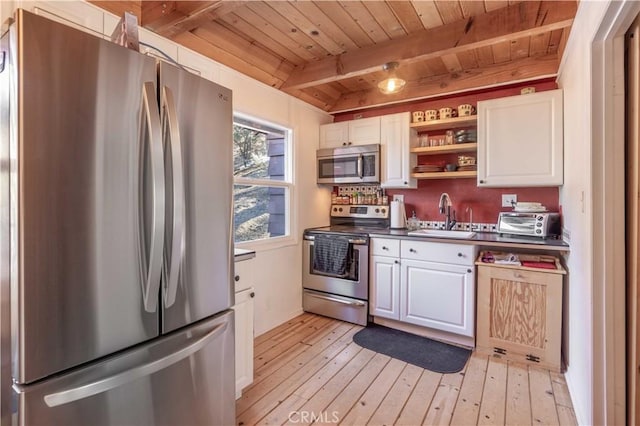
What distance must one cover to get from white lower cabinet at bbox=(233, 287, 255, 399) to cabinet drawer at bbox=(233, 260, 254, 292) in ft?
0.11

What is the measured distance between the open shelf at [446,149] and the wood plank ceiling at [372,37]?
1.86ft

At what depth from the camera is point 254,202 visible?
9.57 ft

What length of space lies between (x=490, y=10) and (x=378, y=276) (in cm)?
221

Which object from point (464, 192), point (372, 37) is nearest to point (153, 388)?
point (372, 37)

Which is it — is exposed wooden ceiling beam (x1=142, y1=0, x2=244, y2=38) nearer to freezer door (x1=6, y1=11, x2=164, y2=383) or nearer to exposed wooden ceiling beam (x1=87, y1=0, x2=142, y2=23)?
exposed wooden ceiling beam (x1=87, y1=0, x2=142, y2=23)

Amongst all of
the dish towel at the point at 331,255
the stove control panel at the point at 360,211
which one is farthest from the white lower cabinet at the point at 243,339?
the stove control panel at the point at 360,211

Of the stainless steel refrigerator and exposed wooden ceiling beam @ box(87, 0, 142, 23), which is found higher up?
exposed wooden ceiling beam @ box(87, 0, 142, 23)

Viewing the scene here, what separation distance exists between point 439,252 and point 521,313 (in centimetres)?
71

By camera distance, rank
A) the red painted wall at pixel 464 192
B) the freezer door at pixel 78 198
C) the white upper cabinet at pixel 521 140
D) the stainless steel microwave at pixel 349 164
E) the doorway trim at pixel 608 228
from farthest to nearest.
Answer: the stainless steel microwave at pixel 349 164 → the red painted wall at pixel 464 192 → the white upper cabinet at pixel 521 140 → the doorway trim at pixel 608 228 → the freezer door at pixel 78 198

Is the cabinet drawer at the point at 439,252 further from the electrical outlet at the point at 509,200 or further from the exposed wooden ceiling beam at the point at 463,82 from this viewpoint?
the exposed wooden ceiling beam at the point at 463,82

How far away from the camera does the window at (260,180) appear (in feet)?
9.08

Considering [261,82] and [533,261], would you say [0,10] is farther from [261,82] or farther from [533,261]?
[533,261]

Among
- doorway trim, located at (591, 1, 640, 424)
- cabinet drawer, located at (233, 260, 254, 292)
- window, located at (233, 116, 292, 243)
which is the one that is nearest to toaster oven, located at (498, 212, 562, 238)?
doorway trim, located at (591, 1, 640, 424)

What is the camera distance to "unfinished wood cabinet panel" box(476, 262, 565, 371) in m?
2.27
